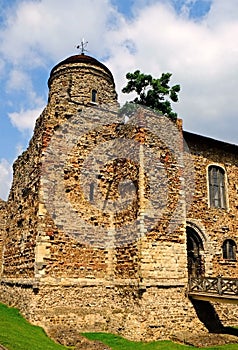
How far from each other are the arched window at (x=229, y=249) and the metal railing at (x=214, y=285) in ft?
9.93

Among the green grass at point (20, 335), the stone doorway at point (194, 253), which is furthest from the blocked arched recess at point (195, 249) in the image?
the green grass at point (20, 335)

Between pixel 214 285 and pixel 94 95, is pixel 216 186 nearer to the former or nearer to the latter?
pixel 214 285

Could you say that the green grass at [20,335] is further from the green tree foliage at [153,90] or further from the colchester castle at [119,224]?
the green tree foliage at [153,90]

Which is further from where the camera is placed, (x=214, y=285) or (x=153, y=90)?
(x=153, y=90)

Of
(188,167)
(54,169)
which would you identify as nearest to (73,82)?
(54,169)

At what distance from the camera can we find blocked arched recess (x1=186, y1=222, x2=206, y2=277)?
54.3 ft

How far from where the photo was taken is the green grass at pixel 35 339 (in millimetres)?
10164

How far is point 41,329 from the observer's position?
41.3ft

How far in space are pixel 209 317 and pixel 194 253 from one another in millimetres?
3216

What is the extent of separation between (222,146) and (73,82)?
328 inches

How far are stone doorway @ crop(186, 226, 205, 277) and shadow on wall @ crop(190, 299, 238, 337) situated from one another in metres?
2.20

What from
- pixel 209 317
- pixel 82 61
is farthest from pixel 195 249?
pixel 82 61

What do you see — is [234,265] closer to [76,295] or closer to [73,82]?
[76,295]

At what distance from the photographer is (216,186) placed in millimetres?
17969
